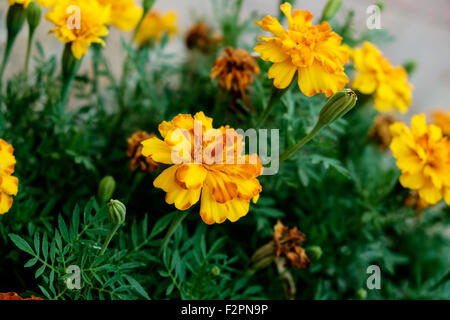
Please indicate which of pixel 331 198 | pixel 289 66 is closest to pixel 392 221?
pixel 331 198

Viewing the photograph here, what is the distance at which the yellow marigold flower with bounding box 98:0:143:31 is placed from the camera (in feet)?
2.20

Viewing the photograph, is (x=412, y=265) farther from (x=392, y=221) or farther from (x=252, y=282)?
(x=252, y=282)

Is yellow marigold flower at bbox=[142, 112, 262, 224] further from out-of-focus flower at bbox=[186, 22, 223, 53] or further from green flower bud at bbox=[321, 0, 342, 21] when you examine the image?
out-of-focus flower at bbox=[186, 22, 223, 53]

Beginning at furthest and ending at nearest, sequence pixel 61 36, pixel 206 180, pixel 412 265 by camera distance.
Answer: pixel 412 265, pixel 61 36, pixel 206 180

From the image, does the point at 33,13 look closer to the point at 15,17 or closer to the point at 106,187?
the point at 15,17

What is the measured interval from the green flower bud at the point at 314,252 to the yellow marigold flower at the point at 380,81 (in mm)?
250

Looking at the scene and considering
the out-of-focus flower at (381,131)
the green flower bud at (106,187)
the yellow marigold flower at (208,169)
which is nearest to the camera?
the yellow marigold flower at (208,169)

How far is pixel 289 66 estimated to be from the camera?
0.47m

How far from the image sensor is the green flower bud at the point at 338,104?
43cm

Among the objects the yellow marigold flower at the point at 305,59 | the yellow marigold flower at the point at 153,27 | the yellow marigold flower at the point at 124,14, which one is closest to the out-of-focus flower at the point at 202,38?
→ the yellow marigold flower at the point at 153,27

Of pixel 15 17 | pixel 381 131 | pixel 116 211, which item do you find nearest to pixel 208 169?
pixel 116 211

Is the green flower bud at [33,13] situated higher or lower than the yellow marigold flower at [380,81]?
higher

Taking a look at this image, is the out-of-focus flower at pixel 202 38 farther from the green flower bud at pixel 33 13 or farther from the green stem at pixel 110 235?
the green stem at pixel 110 235

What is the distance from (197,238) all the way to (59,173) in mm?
199
